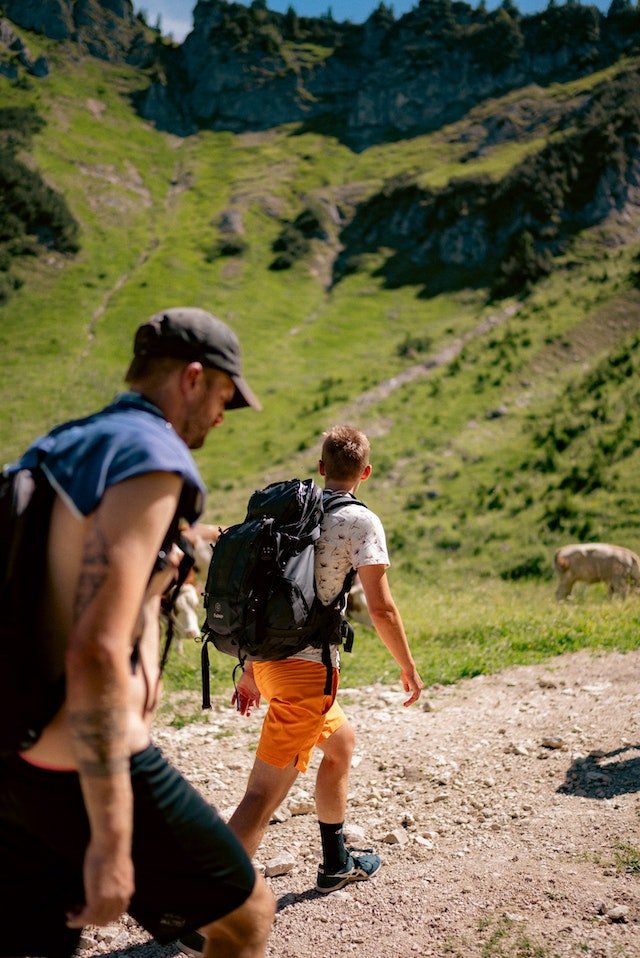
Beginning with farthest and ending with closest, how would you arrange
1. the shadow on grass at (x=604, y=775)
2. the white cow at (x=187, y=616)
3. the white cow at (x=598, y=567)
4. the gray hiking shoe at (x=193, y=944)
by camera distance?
the white cow at (x=598, y=567), the white cow at (x=187, y=616), the shadow on grass at (x=604, y=775), the gray hiking shoe at (x=193, y=944)

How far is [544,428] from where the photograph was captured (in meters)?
27.5

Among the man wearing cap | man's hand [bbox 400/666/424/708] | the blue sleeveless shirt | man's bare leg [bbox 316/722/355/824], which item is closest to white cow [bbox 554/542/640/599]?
man's hand [bbox 400/666/424/708]

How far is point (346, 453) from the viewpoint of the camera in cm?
457

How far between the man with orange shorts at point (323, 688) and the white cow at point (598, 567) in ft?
36.0

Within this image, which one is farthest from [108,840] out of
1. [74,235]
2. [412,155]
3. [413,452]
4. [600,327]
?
[412,155]

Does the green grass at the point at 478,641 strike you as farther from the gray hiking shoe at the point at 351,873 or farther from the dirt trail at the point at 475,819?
the gray hiking shoe at the point at 351,873

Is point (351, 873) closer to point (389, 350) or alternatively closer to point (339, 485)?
point (339, 485)

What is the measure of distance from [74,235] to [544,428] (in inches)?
2521

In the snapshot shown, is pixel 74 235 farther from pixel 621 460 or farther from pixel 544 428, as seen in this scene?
pixel 621 460

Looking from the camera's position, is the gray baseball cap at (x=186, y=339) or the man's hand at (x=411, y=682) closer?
the gray baseball cap at (x=186, y=339)

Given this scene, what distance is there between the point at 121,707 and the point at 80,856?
1.94 ft

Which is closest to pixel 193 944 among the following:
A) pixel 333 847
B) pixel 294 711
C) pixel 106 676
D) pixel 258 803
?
pixel 258 803

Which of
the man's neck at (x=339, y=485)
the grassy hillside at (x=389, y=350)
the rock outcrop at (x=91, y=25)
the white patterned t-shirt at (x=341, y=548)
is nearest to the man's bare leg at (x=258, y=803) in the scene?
the white patterned t-shirt at (x=341, y=548)

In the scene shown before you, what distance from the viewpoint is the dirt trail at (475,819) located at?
167 inches
